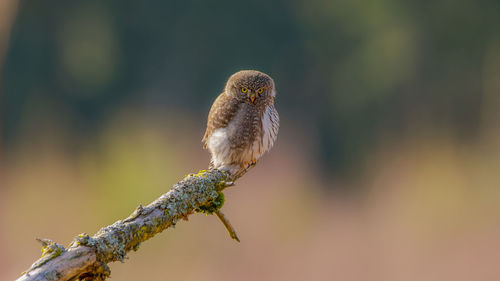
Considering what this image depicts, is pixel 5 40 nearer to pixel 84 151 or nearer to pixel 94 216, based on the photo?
pixel 84 151

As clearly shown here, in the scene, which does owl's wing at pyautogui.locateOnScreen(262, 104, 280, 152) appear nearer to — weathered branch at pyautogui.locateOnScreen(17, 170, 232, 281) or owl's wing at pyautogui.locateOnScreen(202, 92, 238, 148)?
owl's wing at pyautogui.locateOnScreen(202, 92, 238, 148)

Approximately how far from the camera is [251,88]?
421 centimetres

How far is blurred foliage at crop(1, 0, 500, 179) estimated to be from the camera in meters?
12.2

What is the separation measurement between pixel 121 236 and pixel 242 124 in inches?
66.9

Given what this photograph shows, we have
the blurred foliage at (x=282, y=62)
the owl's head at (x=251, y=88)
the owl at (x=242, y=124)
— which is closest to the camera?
the owl at (x=242, y=124)

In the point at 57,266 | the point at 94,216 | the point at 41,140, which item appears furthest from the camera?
the point at 41,140

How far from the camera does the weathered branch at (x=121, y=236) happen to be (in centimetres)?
224

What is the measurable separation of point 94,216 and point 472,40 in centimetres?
769

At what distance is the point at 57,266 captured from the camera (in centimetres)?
222

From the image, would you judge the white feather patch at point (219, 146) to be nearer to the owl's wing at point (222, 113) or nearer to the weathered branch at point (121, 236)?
the owl's wing at point (222, 113)

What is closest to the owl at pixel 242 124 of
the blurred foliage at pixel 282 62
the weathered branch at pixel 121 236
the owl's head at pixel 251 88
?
the owl's head at pixel 251 88

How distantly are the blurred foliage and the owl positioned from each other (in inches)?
302

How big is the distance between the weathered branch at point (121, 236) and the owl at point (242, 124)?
0.74m

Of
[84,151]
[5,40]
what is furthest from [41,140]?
[5,40]
